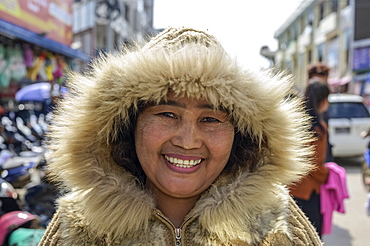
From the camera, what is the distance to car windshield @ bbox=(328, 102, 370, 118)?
851 centimetres

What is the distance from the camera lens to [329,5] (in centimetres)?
2672

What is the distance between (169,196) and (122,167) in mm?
227

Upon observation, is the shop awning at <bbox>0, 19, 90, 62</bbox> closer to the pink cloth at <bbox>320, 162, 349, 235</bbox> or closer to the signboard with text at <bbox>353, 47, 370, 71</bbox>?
the pink cloth at <bbox>320, 162, 349, 235</bbox>

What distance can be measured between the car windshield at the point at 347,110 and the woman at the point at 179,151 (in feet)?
24.6

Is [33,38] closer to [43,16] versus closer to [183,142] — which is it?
[43,16]

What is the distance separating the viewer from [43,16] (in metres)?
9.40

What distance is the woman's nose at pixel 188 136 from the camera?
1.38 metres

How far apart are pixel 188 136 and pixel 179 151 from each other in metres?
0.07

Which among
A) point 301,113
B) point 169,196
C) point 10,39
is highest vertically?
point 10,39

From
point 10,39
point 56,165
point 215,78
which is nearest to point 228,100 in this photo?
point 215,78

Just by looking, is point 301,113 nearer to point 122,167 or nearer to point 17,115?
point 122,167

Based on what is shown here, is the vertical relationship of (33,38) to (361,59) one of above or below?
below

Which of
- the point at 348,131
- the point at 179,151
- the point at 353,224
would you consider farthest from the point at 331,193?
the point at 348,131

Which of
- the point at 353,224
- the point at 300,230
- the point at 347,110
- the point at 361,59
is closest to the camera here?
the point at 300,230
